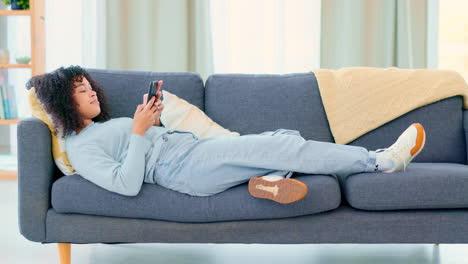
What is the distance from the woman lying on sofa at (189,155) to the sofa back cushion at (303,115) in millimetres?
370

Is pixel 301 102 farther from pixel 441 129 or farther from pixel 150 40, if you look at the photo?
pixel 150 40

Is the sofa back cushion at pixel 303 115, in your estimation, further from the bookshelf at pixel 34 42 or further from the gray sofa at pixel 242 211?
the bookshelf at pixel 34 42

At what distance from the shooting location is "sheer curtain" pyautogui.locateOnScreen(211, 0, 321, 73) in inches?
157

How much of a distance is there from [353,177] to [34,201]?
1.08m

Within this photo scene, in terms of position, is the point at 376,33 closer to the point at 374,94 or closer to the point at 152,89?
the point at 374,94

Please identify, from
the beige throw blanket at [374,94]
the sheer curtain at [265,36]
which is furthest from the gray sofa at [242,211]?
the sheer curtain at [265,36]

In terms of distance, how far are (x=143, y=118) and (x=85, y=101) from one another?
0.92 ft

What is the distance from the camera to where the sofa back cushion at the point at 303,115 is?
223 centimetres

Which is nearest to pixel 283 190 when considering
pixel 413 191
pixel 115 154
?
pixel 413 191

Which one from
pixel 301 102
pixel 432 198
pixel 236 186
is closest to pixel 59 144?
pixel 236 186

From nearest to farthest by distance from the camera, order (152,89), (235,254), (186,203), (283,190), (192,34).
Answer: (283,190) < (186,203) < (152,89) < (235,254) < (192,34)

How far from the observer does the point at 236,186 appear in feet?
5.96

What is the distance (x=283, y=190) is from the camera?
166cm

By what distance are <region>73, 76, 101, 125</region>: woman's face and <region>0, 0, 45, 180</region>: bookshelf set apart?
6.56 feet
